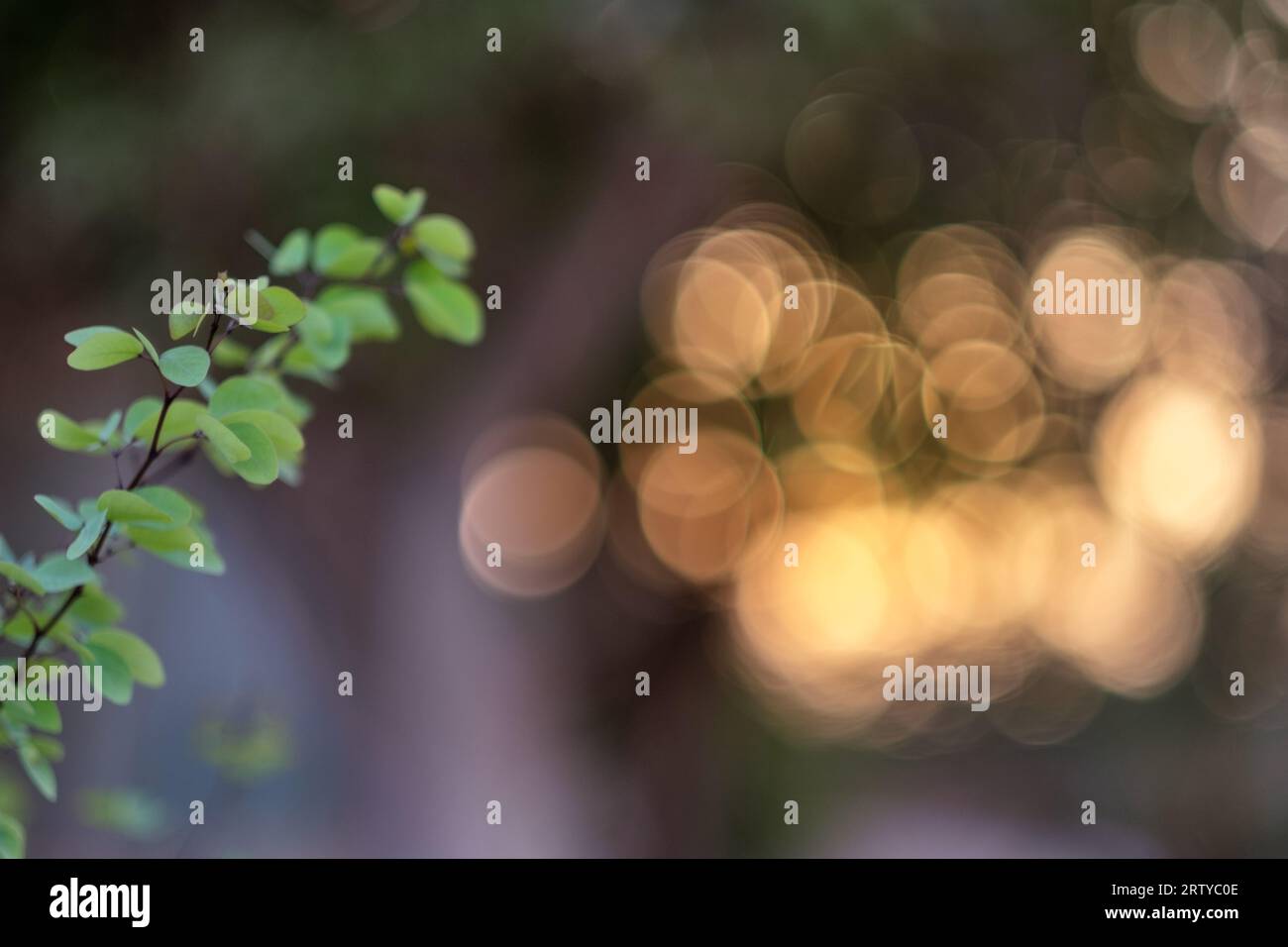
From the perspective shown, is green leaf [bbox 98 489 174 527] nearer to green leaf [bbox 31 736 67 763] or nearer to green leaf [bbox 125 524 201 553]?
green leaf [bbox 125 524 201 553]

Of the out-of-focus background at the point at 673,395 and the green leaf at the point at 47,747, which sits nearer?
the green leaf at the point at 47,747

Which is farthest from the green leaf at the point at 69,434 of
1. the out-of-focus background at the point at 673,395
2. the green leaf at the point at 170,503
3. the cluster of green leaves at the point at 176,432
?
the out-of-focus background at the point at 673,395

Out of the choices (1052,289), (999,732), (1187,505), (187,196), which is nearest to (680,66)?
(1052,289)

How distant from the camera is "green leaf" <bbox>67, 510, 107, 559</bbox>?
2.47 ft

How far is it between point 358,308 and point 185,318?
281mm

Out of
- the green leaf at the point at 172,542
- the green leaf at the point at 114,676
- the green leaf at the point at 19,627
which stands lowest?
the green leaf at the point at 114,676

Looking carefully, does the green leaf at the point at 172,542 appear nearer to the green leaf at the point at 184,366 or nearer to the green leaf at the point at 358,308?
the green leaf at the point at 184,366

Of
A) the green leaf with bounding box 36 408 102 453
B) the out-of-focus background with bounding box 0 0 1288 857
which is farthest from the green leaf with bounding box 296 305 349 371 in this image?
the out-of-focus background with bounding box 0 0 1288 857

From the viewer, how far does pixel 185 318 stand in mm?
772

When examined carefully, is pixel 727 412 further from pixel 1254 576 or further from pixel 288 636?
pixel 1254 576

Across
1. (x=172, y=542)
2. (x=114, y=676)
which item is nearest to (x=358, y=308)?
(x=172, y=542)

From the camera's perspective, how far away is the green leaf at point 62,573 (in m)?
0.77

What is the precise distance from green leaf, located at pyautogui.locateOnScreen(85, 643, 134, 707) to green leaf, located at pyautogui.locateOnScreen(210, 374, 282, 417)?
25cm

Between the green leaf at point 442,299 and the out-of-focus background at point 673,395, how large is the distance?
167cm
